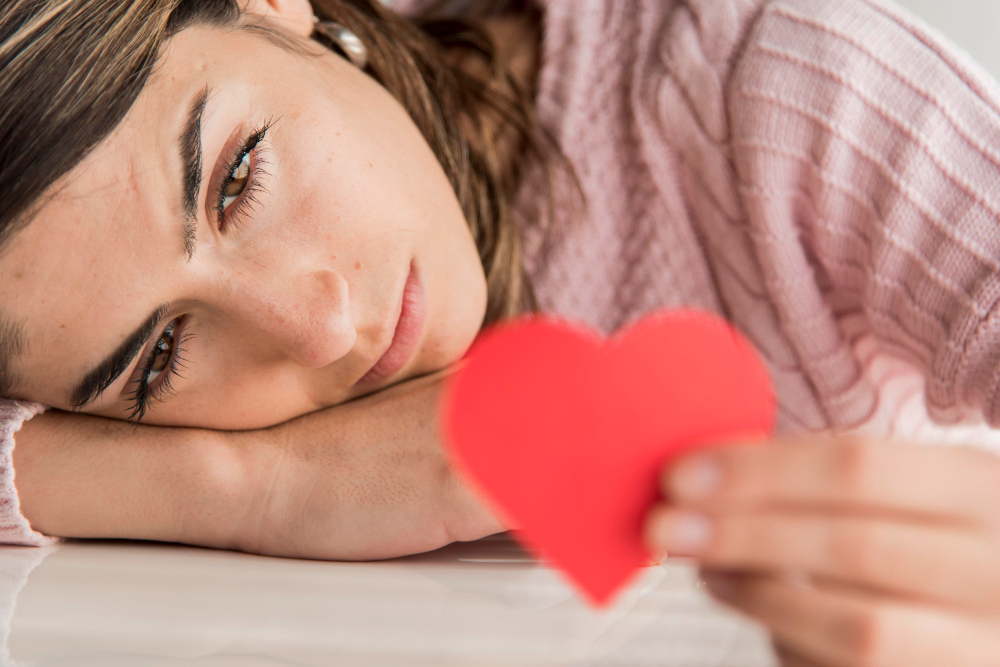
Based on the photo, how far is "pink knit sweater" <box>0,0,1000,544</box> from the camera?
0.76 metres

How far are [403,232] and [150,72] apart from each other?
0.91 ft

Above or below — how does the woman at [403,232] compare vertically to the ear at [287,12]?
below

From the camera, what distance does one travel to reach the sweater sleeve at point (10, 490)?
2.60 ft

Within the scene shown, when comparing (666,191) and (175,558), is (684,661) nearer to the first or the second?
(175,558)

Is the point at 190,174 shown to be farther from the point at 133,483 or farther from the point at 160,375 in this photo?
the point at 133,483

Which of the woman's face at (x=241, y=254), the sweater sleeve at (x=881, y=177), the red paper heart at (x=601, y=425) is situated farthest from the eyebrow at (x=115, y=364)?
the sweater sleeve at (x=881, y=177)

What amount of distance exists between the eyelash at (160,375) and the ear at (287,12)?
14.8 inches

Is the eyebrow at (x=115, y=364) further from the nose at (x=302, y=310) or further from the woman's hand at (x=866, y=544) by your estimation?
the woman's hand at (x=866, y=544)

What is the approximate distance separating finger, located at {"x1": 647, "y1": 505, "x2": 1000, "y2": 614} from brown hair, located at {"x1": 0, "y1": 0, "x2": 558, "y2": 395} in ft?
1.98

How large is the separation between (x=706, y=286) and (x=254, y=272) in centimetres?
64

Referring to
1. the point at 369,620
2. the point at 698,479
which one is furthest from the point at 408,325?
the point at 698,479

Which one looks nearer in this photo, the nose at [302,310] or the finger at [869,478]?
the finger at [869,478]

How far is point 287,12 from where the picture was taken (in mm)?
843

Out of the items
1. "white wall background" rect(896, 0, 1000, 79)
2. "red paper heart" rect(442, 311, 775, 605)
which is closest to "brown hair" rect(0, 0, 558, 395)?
"red paper heart" rect(442, 311, 775, 605)
